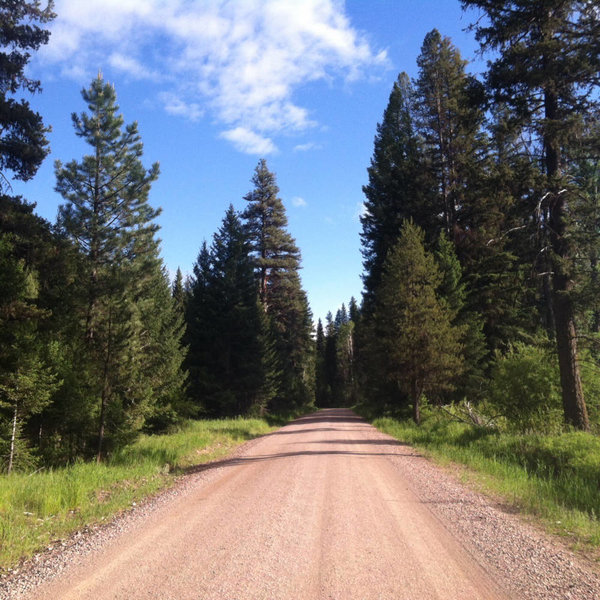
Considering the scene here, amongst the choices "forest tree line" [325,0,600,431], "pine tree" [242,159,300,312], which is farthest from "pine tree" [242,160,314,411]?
"forest tree line" [325,0,600,431]

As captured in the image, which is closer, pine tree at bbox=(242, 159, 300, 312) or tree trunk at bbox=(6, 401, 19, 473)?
tree trunk at bbox=(6, 401, 19, 473)

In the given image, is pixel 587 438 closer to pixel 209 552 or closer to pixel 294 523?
pixel 294 523

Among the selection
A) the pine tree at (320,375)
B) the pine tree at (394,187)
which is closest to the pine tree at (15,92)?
the pine tree at (394,187)

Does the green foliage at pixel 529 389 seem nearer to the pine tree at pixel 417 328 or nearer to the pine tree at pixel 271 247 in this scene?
the pine tree at pixel 417 328

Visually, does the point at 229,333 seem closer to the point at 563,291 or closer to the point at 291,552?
the point at 563,291

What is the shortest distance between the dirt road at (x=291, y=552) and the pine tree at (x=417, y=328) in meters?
11.2

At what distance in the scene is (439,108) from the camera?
27.0 meters

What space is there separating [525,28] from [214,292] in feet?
72.5

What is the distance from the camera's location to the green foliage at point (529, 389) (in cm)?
1366

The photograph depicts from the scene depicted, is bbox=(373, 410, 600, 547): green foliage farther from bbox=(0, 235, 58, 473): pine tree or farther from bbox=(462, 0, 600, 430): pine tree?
bbox=(0, 235, 58, 473): pine tree

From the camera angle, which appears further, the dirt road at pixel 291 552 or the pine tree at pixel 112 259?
the pine tree at pixel 112 259

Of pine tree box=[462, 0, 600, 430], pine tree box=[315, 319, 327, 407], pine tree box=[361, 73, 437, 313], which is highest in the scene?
pine tree box=[361, 73, 437, 313]

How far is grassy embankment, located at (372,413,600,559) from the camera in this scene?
556 centimetres

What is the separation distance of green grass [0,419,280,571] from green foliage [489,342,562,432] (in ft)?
35.2
